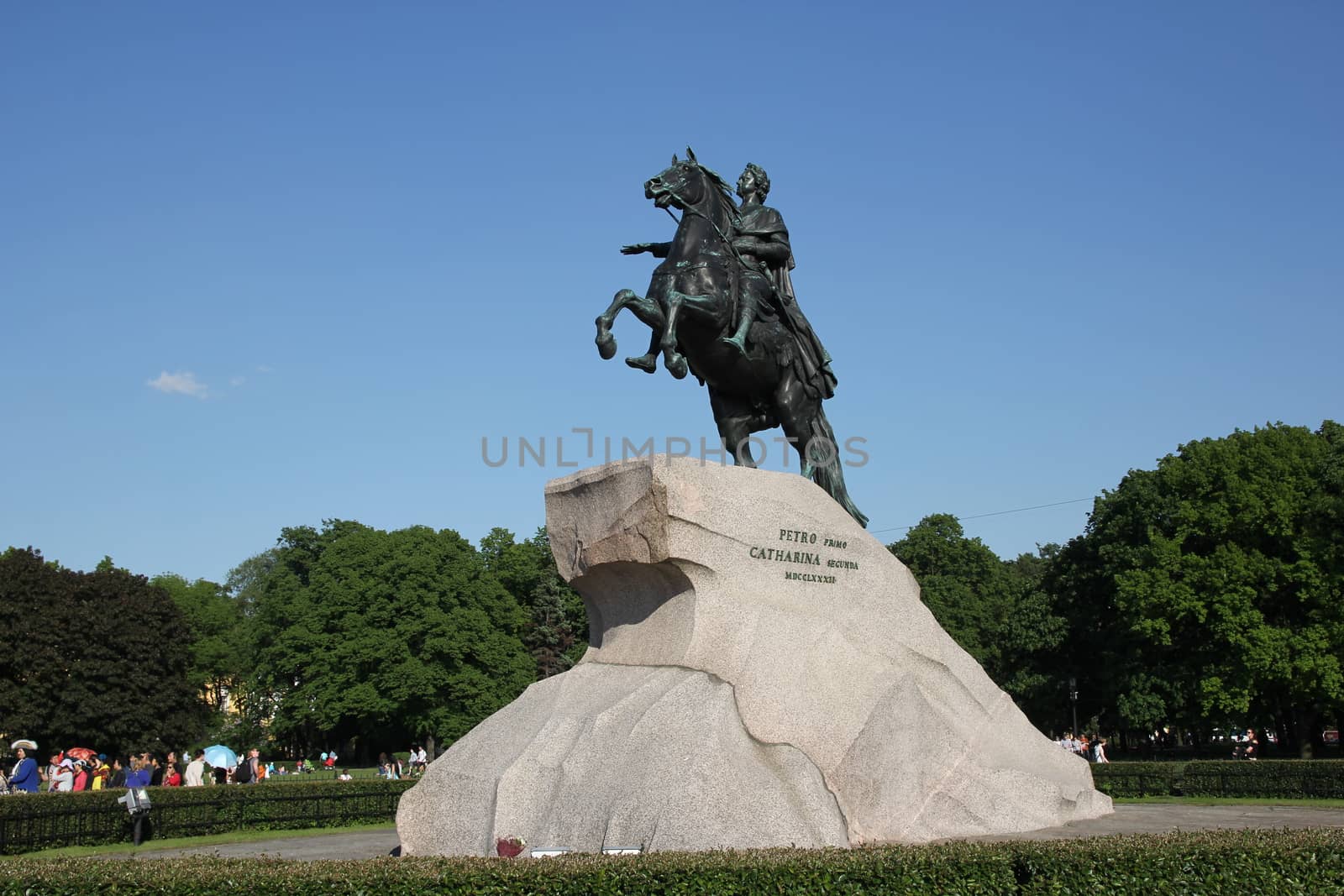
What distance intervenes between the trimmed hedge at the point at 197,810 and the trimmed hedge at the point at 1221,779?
12.0m

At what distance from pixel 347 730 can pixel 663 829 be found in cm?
5223

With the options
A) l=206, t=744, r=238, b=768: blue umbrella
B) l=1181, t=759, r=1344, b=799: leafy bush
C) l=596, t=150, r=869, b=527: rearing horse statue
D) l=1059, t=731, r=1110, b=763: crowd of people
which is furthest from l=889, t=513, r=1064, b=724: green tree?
l=596, t=150, r=869, b=527: rearing horse statue

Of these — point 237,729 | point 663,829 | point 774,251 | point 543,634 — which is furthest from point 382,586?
point 663,829

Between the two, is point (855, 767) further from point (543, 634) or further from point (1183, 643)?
point (543, 634)

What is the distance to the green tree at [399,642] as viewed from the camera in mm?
50969

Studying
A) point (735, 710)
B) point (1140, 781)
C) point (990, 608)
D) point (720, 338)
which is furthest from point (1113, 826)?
point (990, 608)

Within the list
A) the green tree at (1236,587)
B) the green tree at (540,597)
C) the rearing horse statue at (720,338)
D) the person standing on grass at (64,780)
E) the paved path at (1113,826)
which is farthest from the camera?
the green tree at (540,597)

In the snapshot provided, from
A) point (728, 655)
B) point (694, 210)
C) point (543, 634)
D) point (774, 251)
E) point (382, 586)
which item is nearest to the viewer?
point (728, 655)

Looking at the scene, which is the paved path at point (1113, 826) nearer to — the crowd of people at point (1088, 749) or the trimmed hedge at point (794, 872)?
the trimmed hedge at point (794, 872)

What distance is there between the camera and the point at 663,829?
392 inches

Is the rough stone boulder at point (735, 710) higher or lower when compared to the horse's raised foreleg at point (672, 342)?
lower

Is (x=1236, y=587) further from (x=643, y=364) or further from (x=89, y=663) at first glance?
(x=89, y=663)

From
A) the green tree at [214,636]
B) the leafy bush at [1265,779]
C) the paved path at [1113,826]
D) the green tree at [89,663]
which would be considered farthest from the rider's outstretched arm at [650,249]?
the green tree at [214,636]

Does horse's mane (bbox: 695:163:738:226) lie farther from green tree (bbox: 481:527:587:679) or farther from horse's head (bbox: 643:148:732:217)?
green tree (bbox: 481:527:587:679)
